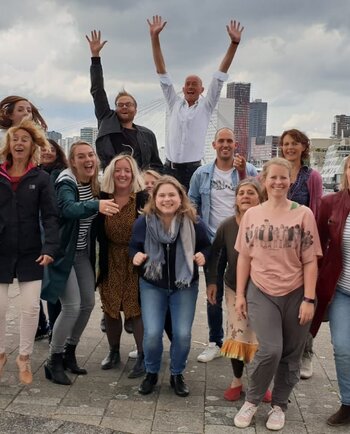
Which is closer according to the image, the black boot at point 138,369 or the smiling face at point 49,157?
the black boot at point 138,369

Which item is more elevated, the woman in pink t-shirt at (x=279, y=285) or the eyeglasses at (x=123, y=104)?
the eyeglasses at (x=123, y=104)

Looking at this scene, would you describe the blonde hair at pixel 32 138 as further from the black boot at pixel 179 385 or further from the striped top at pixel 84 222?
the black boot at pixel 179 385

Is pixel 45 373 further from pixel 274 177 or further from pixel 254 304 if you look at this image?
pixel 274 177

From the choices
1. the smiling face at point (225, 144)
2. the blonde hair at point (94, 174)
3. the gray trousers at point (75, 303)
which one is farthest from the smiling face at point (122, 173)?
the smiling face at point (225, 144)

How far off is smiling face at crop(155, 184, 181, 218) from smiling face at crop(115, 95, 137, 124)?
1.55 meters

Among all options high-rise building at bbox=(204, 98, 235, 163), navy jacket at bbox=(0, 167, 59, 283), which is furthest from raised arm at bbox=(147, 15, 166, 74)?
navy jacket at bbox=(0, 167, 59, 283)

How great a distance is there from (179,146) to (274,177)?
2135 mm

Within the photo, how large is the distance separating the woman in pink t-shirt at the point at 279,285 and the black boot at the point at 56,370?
61.9 inches

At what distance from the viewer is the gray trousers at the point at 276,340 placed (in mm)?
3576

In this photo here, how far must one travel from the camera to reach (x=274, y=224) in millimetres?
3604

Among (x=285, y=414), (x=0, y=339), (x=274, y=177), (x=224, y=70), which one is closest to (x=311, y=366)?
(x=285, y=414)

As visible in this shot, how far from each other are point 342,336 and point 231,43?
3397mm

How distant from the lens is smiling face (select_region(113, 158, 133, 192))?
4.54 metres

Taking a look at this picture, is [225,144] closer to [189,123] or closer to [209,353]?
[189,123]
